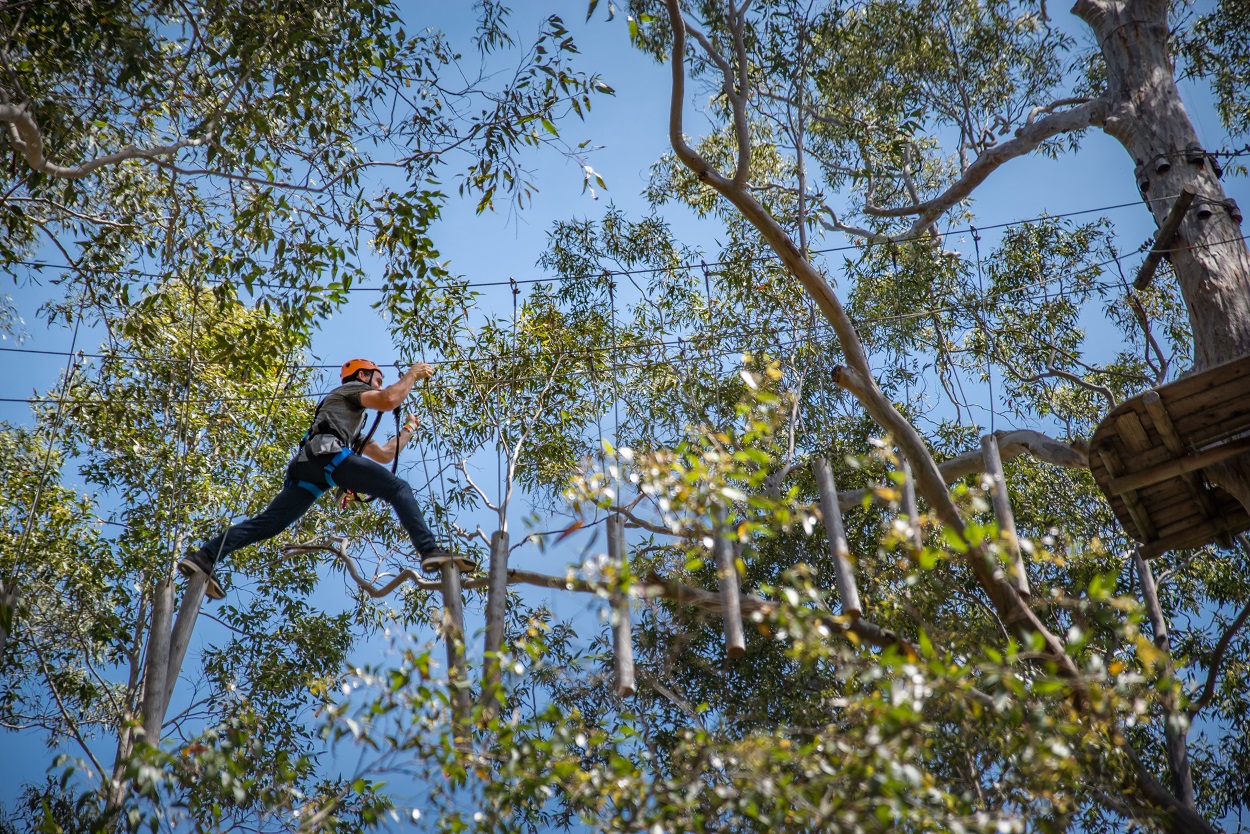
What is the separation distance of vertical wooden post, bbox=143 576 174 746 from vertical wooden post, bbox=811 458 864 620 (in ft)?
7.82

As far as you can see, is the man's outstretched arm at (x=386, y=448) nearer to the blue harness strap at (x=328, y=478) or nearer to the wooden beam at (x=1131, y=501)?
the blue harness strap at (x=328, y=478)

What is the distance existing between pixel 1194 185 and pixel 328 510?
6.05 metres

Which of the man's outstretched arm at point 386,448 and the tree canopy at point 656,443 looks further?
the man's outstretched arm at point 386,448

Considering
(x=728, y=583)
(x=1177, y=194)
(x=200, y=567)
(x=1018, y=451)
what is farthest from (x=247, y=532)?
(x=1177, y=194)

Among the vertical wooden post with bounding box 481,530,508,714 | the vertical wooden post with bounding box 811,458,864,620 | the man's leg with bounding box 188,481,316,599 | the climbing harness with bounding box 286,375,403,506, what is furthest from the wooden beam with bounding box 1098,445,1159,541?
the man's leg with bounding box 188,481,316,599

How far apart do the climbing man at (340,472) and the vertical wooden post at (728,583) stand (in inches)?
44.4

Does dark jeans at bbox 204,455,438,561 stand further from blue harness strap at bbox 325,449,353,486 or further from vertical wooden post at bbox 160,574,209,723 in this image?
vertical wooden post at bbox 160,574,209,723

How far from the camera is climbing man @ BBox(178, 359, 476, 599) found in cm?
408

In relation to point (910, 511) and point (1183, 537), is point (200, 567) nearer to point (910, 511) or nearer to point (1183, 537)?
point (910, 511)

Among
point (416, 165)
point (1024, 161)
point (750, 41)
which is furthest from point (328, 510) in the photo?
point (1024, 161)

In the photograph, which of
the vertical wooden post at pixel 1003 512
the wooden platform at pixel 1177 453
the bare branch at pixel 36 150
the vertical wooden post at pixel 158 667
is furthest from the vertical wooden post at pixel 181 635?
the wooden platform at pixel 1177 453

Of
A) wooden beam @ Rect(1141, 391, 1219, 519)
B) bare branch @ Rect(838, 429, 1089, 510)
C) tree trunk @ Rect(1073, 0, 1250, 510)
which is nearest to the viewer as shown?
wooden beam @ Rect(1141, 391, 1219, 519)

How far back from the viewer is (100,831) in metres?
2.66

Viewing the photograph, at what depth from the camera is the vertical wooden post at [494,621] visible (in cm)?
307
